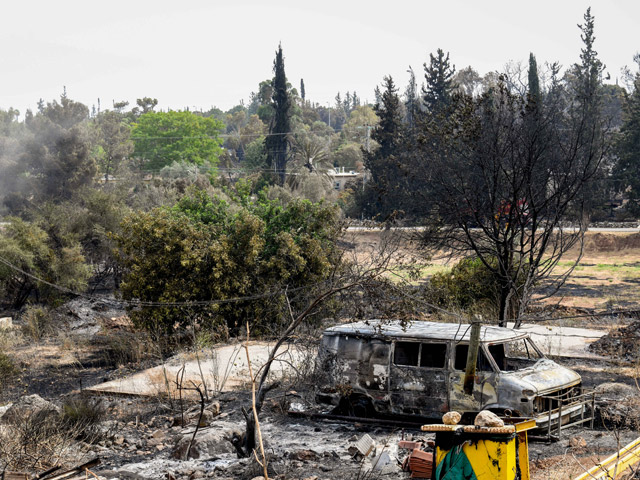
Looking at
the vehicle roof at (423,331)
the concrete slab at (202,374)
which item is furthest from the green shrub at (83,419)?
the vehicle roof at (423,331)

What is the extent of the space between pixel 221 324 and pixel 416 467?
1357 cm

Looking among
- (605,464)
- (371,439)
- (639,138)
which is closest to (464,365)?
(371,439)

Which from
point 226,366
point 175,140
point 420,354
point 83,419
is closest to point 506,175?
point 420,354

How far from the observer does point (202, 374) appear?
15094 millimetres

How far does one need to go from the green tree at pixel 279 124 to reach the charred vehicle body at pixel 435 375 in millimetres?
52229

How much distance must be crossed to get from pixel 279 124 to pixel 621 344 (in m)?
51.0

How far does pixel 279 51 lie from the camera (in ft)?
213

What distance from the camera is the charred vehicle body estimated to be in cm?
986

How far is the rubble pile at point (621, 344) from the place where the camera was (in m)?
16.4

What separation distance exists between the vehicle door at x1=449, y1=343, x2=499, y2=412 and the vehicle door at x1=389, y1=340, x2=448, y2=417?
15cm

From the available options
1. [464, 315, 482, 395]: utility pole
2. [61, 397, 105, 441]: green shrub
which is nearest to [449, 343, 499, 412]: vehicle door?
[464, 315, 482, 395]: utility pole

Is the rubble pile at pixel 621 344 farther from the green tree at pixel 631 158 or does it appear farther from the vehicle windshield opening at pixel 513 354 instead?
the green tree at pixel 631 158

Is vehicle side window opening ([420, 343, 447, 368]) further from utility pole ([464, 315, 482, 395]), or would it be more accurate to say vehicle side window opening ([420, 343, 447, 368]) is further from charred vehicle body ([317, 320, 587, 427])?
utility pole ([464, 315, 482, 395])

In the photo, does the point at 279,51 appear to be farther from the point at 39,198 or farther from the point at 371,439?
the point at 371,439
